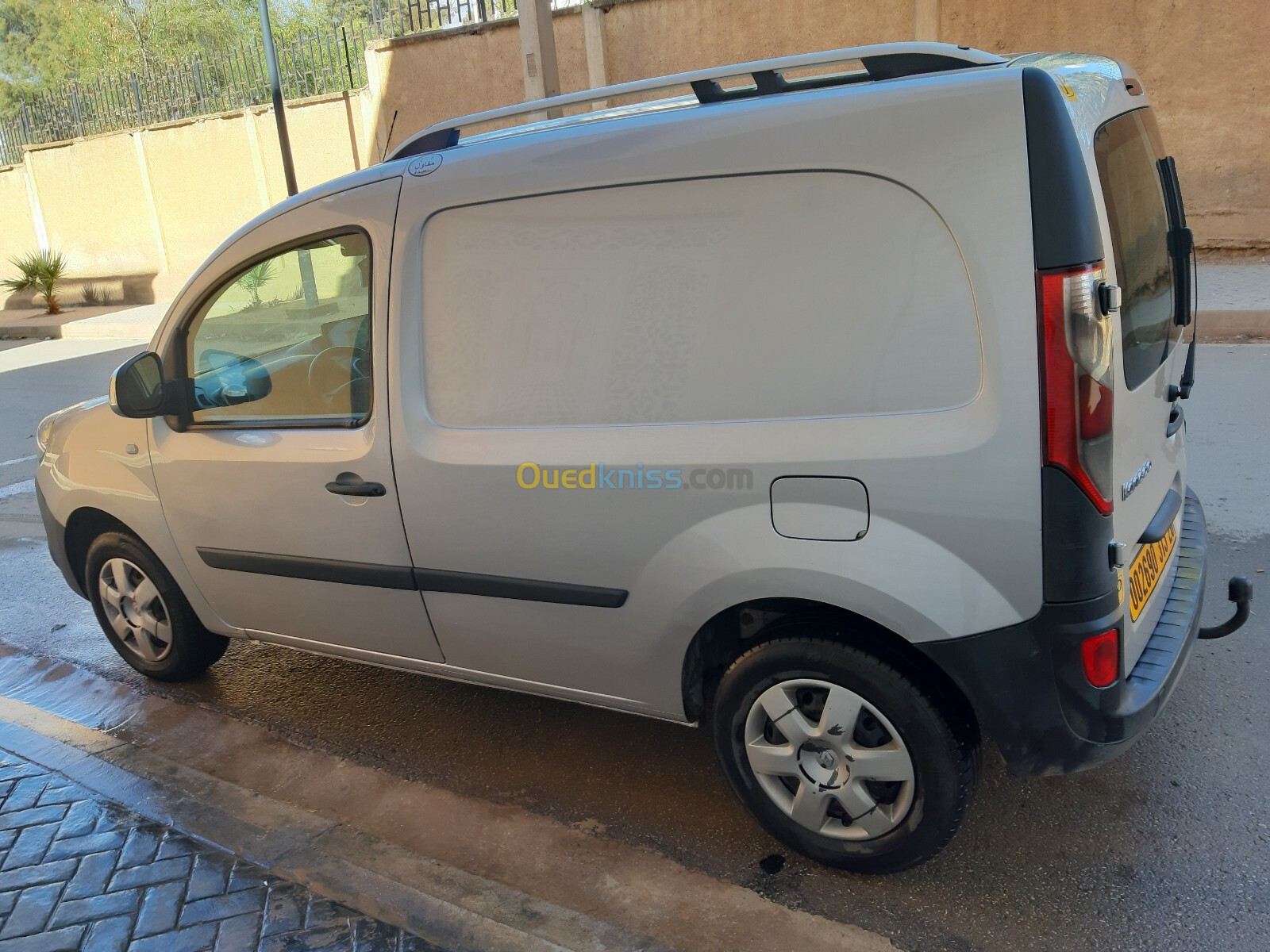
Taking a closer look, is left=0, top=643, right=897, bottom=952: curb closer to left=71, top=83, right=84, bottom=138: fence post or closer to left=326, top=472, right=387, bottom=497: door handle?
left=326, top=472, right=387, bottom=497: door handle

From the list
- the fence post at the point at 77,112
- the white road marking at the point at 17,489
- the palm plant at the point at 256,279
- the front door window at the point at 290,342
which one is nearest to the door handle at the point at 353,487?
the front door window at the point at 290,342

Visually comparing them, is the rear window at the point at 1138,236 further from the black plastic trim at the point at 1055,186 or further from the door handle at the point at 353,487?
the door handle at the point at 353,487

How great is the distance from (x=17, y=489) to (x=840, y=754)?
6847 mm

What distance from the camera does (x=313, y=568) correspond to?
3256 mm

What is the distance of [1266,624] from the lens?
3660 millimetres

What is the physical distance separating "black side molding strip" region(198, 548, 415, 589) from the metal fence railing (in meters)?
13.0

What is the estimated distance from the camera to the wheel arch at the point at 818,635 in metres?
2.40

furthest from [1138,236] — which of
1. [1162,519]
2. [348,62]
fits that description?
[348,62]

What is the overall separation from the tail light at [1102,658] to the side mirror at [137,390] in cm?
295

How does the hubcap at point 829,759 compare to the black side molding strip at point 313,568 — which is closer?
the hubcap at point 829,759

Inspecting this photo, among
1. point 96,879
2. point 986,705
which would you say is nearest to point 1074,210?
point 986,705

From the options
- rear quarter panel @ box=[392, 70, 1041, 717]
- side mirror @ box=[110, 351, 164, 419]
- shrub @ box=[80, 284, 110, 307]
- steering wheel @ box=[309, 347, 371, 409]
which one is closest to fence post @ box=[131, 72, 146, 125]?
shrub @ box=[80, 284, 110, 307]

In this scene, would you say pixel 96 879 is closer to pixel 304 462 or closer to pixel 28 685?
pixel 304 462

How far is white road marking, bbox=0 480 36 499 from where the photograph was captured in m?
7.07
